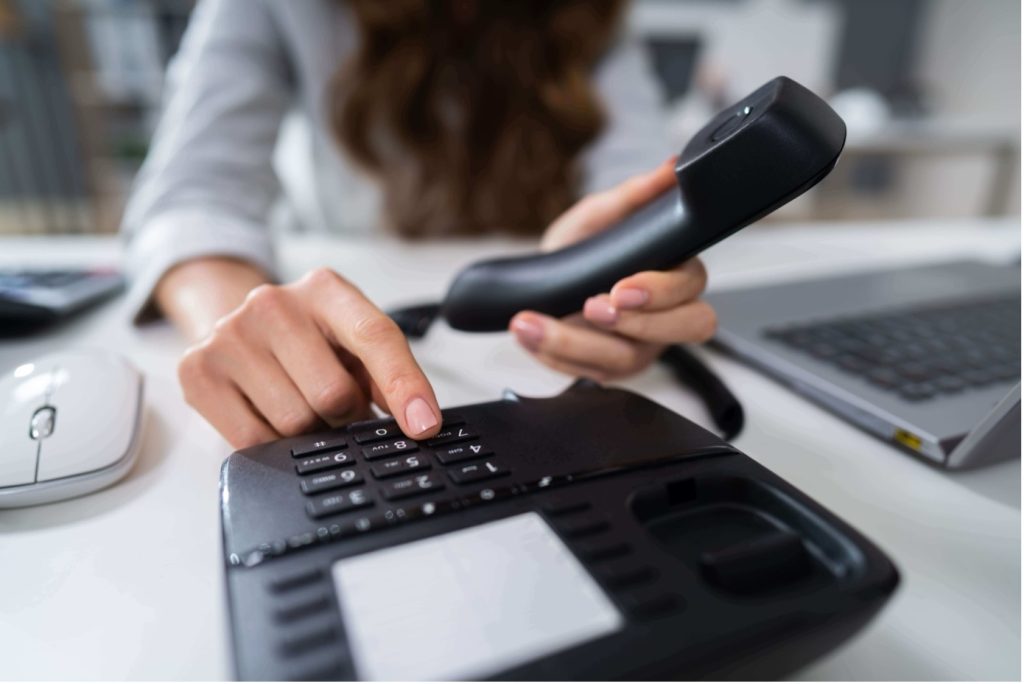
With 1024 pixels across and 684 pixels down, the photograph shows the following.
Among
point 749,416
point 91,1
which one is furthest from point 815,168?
point 91,1

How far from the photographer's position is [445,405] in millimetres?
239

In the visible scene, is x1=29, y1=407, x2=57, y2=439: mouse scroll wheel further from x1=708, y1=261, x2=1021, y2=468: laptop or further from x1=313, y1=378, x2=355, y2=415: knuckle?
x1=708, y1=261, x2=1021, y2=468: laptop

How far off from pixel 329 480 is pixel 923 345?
0.94 ft

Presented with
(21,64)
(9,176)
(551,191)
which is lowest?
(9,176)

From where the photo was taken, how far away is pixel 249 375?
0.23 metres

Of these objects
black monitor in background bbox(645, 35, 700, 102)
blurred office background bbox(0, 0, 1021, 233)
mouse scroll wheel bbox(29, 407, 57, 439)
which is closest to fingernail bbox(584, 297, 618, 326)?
mouse scroll wheel bbox(29, 407, 57, 439)

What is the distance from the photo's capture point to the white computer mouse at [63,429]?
0.69 ft

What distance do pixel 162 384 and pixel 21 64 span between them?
7.72 ft

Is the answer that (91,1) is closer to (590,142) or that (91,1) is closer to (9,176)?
(9,176)

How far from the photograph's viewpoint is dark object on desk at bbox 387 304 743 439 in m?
0.27

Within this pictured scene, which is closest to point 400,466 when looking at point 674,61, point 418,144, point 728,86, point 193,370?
point 193,370

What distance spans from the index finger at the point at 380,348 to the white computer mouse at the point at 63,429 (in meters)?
0.08

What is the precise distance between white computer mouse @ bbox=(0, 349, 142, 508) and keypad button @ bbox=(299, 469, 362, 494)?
10 centimetres

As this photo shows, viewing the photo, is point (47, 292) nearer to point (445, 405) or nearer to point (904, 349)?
point (445, 405)
